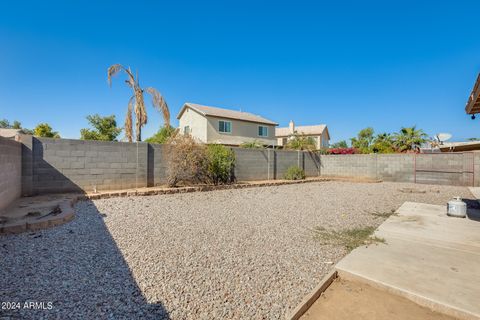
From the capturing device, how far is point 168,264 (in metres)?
3.08

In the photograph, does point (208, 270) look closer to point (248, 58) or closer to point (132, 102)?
point (132, 102)

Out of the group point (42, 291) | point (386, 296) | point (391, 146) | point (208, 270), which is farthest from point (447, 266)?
point (391, 146)

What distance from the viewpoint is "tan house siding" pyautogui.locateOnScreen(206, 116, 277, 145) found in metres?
21.1

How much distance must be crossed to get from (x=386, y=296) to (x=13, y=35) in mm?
13280

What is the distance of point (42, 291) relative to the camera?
2.36 metres

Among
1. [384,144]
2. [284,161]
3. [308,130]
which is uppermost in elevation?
[308,130]

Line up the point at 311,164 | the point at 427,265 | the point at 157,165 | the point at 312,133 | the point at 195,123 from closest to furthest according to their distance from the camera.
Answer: the point at 427,265 → the point at 157,165 → the point at 311,164 → the point at 195,123 → the point at 312,133

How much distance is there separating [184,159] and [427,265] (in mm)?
8391

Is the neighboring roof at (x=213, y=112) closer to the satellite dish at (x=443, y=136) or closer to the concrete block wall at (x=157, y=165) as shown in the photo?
the concrete block wall at (x=157, y=165)

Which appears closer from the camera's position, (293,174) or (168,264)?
(168,264)

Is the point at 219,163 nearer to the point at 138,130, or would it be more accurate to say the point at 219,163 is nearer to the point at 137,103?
the point at 138,130

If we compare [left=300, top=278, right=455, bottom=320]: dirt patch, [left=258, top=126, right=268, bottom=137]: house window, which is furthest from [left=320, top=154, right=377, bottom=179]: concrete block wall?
[left=300, top=278, right=455, bottom=320]: dirt patch

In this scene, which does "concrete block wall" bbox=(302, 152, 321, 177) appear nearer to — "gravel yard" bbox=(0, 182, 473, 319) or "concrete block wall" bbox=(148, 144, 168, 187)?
"concrete block wall" bbox=(148, 144, 168, 187)

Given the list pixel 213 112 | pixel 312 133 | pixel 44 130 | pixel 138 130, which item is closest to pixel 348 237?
pixel 138 130
